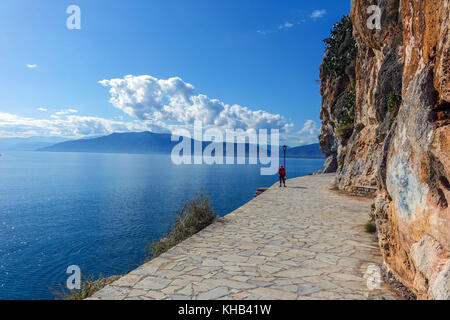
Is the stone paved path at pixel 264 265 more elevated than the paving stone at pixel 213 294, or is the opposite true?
the paving stone at pixel 213 294

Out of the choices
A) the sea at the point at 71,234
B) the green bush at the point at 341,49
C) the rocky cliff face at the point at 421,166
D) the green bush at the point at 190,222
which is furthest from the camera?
the green bush at the point at 341,49

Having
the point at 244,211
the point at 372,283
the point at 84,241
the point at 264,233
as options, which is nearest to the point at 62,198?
the point at 84,241

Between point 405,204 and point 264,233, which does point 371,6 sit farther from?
point 405,204

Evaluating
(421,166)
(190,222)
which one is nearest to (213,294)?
(421,166)

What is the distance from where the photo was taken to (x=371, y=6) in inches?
451

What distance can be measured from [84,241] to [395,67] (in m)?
19.7

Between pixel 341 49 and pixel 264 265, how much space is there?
27697 millimetres

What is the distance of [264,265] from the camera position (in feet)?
17.1

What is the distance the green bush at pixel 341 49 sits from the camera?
2475cm

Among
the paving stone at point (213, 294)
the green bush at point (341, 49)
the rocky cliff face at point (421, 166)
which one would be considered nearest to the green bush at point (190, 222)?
the paving stone at point (213, 294)

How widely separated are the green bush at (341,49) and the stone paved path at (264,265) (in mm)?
19822

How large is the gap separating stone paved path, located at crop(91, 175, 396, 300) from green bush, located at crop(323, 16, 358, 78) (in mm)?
19822

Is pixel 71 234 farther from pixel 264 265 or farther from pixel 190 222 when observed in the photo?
pixel 264 265

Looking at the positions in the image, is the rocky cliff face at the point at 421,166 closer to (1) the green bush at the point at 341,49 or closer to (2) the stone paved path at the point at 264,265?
(2) the stone paved path at the point at 264,265
